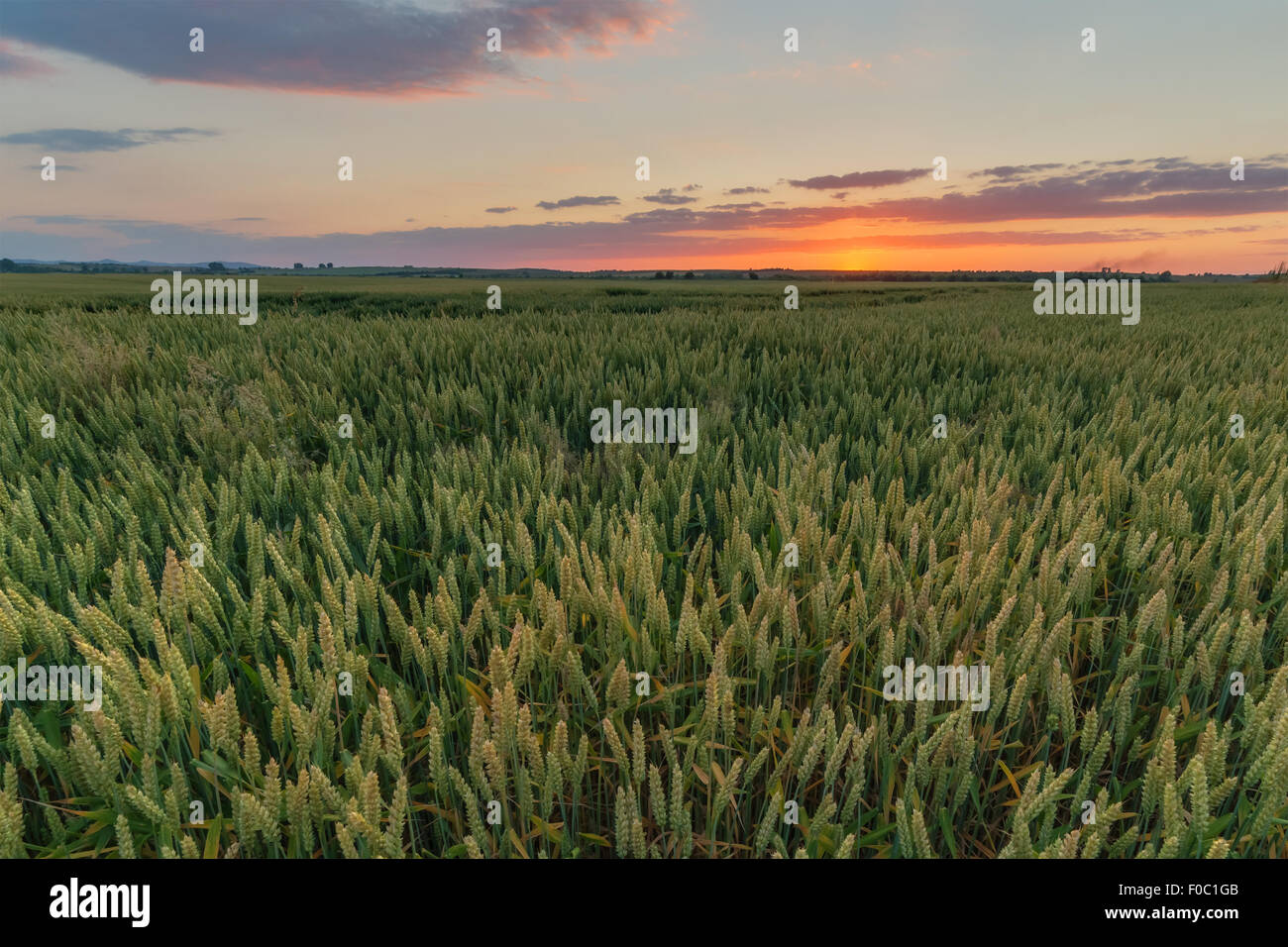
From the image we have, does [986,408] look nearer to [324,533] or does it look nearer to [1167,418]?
[1167,418]

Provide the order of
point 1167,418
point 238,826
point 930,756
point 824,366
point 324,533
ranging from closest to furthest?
point 238,826, point 930,756, point 324,533, point 1167,418, point 824,366

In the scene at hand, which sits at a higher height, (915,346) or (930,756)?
(915,346)

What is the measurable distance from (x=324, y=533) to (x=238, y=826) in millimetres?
774

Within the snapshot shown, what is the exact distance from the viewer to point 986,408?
167 inches

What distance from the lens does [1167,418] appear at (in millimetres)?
3604

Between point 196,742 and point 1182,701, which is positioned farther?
point 1182,701

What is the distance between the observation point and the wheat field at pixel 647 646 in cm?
117

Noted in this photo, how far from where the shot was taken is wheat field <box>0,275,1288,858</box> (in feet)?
3.85

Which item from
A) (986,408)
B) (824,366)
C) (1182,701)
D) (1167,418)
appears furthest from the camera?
(824,366)

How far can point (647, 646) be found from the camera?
151cm

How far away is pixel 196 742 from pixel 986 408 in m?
4.30
